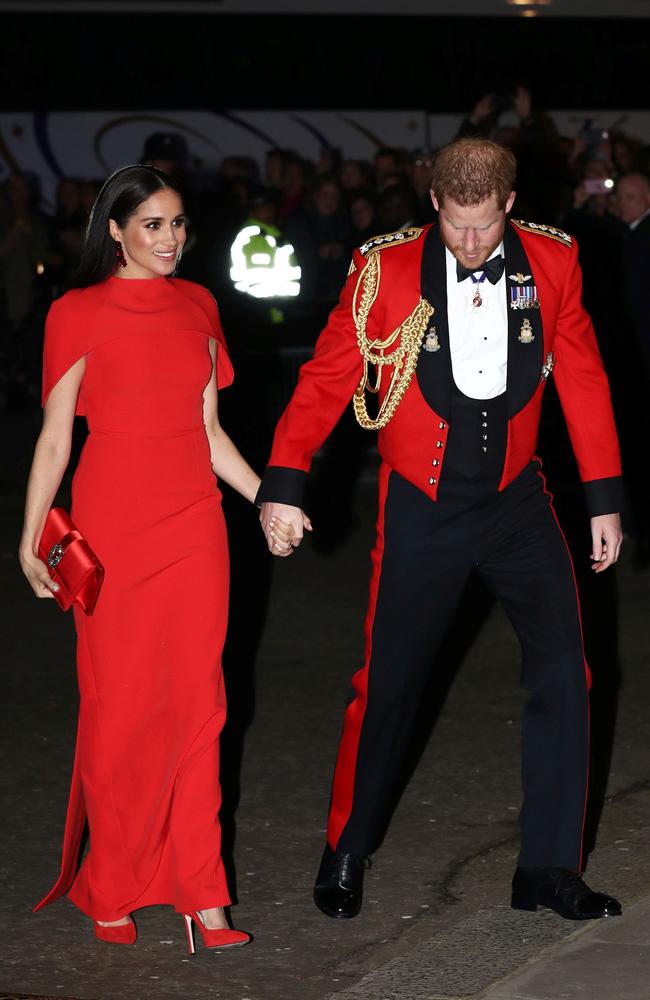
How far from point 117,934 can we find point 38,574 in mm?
922

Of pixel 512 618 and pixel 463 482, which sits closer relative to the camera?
pixel 463 482

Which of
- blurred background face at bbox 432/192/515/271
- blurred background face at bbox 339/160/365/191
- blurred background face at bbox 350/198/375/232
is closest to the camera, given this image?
blurred background face at bbox 432/192/515/271

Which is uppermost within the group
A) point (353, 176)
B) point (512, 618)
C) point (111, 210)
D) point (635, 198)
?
point (353, 176)

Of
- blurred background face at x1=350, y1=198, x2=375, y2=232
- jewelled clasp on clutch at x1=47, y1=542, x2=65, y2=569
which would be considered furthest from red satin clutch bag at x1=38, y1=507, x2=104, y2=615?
blurred background face at x1=350, y1=198, x2=375, y2=232

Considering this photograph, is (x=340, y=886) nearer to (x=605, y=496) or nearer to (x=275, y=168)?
(x=605, y=496)

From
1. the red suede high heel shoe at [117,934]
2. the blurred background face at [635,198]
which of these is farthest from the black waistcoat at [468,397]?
the blurred background face at [635,198]

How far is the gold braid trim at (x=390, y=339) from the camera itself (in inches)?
172

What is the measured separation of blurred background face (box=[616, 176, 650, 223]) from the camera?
1009 centimetres

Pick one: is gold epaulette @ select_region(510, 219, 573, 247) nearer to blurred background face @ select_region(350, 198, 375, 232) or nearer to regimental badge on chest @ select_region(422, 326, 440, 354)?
regimental badge on chest @ select_region(422, 326, 440, 354)

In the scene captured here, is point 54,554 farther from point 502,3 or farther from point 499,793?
point 502,3

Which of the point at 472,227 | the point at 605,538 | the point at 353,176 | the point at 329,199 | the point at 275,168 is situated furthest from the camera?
the point at 275,168

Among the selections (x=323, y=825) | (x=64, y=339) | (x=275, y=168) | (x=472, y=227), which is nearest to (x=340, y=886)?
(x=323, y=825)

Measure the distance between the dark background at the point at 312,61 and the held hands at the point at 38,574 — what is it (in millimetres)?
18552

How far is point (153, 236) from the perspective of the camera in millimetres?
4516
